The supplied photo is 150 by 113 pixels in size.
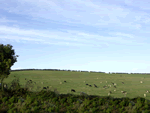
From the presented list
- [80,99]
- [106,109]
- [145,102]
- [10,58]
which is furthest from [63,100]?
[10,58]

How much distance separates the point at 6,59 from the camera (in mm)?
25516

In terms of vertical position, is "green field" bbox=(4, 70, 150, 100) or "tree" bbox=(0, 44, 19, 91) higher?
"tree" bbox=(0, 44, 19, 91)

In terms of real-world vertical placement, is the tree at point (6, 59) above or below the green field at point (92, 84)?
above

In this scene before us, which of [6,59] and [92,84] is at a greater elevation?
[6,59]

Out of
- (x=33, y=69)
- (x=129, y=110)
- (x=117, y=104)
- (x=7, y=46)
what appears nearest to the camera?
(x=129, y=110)

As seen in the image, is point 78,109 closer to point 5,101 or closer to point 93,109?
point 93,109

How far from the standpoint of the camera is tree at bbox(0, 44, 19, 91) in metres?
24.8

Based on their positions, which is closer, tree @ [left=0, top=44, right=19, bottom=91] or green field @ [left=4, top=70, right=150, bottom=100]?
tree @ [left=0, top=44, right=19, bottom=91]

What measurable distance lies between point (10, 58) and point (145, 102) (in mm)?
20213

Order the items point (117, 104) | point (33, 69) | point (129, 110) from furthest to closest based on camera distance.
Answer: point (33, 69)
point (117, 104)
point (129, 110)

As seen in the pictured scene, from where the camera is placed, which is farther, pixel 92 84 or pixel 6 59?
pixel 92 84

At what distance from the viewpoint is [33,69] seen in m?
76.9

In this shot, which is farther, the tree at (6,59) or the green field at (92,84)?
the green field at (92,84)

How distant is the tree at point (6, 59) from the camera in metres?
24.8
